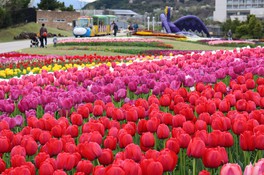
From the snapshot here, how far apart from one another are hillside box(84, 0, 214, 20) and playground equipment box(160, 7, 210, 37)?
2400 inches

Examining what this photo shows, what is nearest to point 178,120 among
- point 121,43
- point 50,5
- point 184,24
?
point 121,43

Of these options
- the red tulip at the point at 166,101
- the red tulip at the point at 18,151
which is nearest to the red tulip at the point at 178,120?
the red tulip at the point at 166,101

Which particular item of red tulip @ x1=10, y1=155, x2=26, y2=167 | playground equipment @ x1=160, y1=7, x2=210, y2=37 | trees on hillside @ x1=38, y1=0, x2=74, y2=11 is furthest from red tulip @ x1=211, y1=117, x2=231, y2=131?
trees on hillside @ x1=38, y1=0, x2=74, y2=11

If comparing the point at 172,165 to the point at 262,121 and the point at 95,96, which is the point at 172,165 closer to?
the point at 262,121

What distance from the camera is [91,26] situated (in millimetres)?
48719

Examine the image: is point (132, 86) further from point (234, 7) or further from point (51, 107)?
point (234, 7)

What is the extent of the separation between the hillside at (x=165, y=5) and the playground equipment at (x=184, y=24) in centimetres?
6096

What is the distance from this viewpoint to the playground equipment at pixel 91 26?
45.7 meters

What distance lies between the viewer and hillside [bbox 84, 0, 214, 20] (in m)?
112

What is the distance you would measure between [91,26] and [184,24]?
9.45 m

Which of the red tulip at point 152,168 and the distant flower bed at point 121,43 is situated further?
the distant flower bed at point 121,43

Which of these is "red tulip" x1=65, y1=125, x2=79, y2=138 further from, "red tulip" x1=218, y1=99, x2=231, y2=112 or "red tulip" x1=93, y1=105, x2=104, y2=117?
"red tulip" x1=218, y1=99, x2=231, y2=112

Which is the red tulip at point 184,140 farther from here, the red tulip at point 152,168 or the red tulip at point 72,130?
the red tulip at point 72,130

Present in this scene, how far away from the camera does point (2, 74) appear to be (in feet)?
30.0
